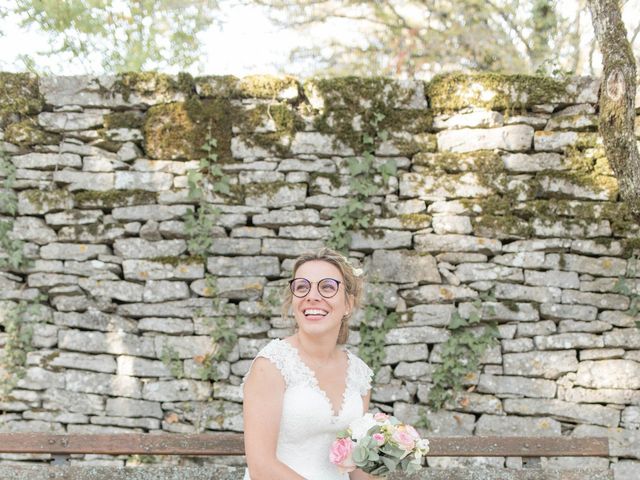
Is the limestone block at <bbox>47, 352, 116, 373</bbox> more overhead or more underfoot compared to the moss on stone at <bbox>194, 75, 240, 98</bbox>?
more underfoot

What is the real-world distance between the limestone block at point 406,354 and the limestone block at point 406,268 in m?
0.46

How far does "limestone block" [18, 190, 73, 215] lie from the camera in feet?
17.3

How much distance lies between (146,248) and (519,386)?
2734mm

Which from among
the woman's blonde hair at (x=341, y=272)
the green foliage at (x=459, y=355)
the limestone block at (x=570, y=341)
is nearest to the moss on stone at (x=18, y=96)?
the woman's blonde hair at (x=341, y=272)

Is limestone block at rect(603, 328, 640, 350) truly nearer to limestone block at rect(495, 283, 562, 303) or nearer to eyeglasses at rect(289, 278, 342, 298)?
limestone block at rect(495, 283, 562, 303)

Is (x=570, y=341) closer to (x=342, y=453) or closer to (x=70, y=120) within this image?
(x=342, y=453)

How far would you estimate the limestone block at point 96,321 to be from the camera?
205 inches

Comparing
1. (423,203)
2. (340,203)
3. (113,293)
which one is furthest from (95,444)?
(423,203)

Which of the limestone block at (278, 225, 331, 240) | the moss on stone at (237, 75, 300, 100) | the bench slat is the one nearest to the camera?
the bench slat

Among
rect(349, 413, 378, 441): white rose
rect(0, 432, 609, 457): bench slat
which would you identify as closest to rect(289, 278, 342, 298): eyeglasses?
rect(349, 413, 378, 441): white rose

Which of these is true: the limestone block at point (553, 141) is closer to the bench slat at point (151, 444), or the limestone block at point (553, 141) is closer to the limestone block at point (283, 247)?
the limestone block at point (283, 247)

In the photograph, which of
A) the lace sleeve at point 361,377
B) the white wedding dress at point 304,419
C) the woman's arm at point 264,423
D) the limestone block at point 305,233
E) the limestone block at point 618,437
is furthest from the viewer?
the limestone block at point 305,233

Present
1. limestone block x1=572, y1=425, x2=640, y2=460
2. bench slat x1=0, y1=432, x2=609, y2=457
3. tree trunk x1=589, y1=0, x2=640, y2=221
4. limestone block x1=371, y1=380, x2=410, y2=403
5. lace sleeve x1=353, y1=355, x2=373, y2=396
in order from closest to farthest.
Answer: lace sleeve x1=353, y1=355, x2=373, y2=396, bench slat x1=0, y1=432, x2=609, y2=457, tree trunk x1=589, y1=0, x2=640, y2=221, limestone block x1=572, y1=425, x2=640, y2=460, limestone block x1=371, y1=380, x2=410, y2=403

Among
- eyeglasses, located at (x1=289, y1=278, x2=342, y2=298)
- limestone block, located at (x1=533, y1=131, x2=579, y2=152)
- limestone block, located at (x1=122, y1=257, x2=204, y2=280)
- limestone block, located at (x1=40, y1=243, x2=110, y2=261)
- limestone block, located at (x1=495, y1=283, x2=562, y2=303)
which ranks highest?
limestone block, located at (x1=533, y1=131, x2=579, y2=152)
